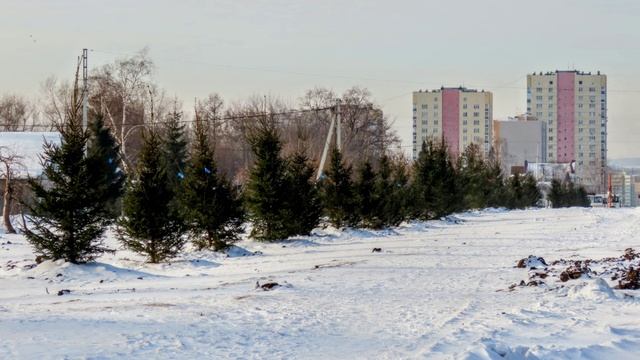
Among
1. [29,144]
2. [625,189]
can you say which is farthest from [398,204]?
[625,189]

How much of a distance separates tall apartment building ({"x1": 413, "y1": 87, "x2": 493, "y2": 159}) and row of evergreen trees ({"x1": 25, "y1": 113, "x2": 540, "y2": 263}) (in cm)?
9593

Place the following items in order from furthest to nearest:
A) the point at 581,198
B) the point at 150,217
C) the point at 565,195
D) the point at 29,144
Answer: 1. the point at 581,198
2. the point at 565,195
3. the point at 29,144
4. the point at 150,217

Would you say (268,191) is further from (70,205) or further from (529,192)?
(529,192)

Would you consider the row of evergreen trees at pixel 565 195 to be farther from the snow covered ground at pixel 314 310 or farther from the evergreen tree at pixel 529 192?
the snow covered ground at pixel 314 310

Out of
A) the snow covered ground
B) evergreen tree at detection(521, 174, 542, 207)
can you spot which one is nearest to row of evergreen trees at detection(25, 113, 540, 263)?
the snow covered ground

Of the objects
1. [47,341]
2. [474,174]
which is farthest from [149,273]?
[474,174]

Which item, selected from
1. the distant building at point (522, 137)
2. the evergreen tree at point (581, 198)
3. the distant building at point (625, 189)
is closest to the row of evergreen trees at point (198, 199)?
the evergreen tree at point (581, 198)

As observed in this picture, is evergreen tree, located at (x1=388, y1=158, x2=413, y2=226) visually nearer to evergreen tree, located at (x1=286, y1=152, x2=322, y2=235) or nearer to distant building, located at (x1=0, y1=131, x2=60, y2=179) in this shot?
evergreen tree, located at (x1=286, y1=152, x2=322, y2=235)

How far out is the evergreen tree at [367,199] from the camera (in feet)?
102

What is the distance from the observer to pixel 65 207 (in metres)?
18.1

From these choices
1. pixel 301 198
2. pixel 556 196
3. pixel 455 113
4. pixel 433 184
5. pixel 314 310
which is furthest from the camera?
pixel 455 113

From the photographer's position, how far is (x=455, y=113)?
13900cm

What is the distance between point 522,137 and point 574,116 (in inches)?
380

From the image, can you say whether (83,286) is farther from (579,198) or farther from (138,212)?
(579,198)
